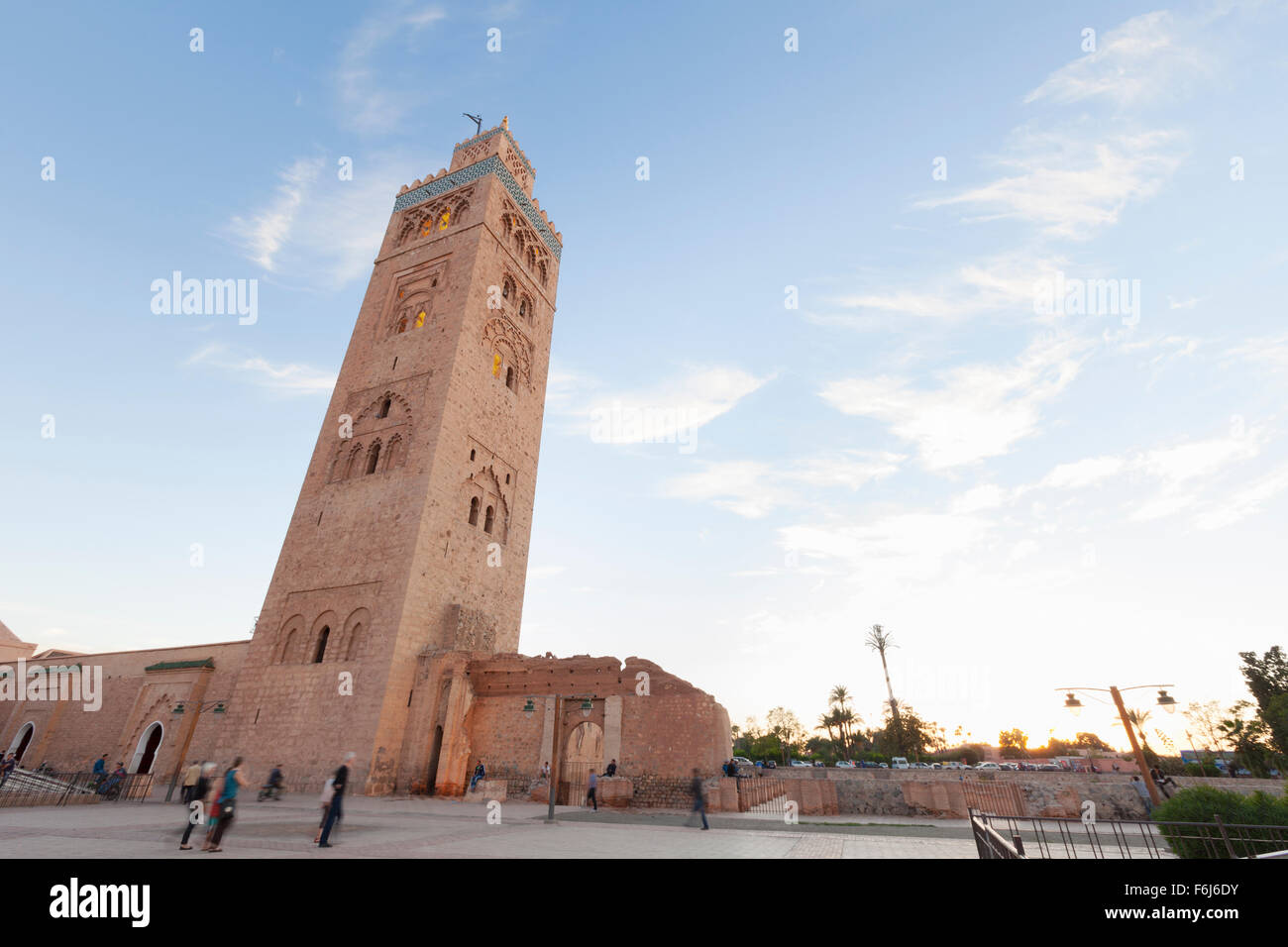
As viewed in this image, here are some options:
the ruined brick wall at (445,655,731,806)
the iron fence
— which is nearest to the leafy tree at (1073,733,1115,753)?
the iron fence

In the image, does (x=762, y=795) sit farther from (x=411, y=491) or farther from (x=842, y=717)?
(x=842, y=717)

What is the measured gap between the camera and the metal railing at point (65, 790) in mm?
13633

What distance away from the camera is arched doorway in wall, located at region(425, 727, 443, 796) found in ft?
56.3

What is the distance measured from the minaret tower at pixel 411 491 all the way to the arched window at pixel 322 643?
0.20 ft

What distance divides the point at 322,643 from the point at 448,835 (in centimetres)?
1388

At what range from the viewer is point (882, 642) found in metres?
45.5

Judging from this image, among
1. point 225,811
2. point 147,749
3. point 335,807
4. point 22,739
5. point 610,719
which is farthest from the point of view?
point 22,739

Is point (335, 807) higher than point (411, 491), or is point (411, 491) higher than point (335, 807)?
point (411, 491)

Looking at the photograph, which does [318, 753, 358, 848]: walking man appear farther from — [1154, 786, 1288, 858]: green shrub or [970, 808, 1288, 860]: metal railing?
[1154, 786, 1288, 858]: green shrub

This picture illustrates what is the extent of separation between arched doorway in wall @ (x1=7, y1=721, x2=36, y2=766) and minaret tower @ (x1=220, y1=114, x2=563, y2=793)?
1457 cm

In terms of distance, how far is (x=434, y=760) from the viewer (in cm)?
1759

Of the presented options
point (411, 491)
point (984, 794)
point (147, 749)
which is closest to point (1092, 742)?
point (984, 794)
